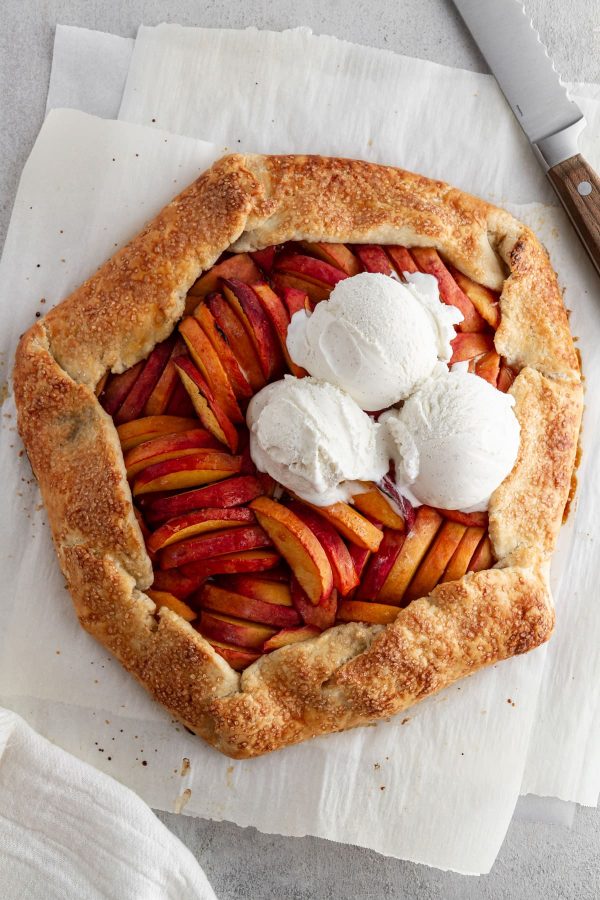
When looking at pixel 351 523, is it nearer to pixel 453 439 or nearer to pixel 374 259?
pixel 453 439

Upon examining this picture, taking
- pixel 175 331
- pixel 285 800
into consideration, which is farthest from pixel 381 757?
pixel 175 331

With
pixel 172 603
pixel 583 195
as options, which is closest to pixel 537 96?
pixel 583 195

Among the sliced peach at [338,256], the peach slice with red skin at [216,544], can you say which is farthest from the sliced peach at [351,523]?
the sliced peach at [338,256]

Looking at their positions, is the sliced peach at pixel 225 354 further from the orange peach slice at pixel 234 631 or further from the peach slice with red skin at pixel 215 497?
the orange peach slice at pixel 234 631

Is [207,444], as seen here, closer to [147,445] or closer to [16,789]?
[147,445]

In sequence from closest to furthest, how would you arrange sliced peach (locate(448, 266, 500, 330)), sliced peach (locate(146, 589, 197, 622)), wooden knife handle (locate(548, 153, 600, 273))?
sliced peach (locate(146, 589, 197, 622)) < sliced peach (locate(448, 266, 500, 330)) < wooden knife handle (locate(548, 153, 600, 273))

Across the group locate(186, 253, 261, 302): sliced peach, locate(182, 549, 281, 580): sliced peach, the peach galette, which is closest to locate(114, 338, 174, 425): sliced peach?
the peach galette

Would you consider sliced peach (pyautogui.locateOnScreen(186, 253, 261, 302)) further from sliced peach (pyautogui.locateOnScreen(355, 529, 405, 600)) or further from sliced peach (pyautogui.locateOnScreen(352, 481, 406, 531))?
sliced peach (pyautogui.locateOnScreen(355, 529, 405, 600))
